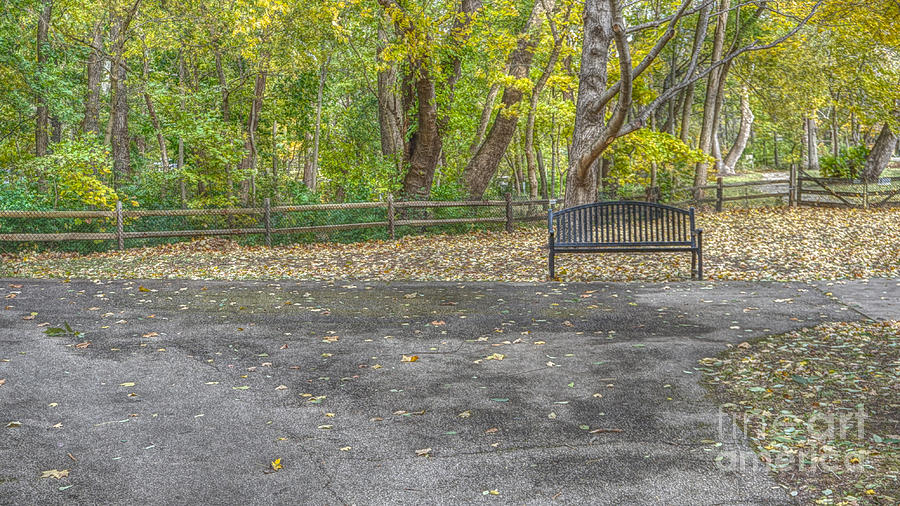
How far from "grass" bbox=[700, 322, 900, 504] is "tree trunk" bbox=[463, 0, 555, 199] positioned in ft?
41.2

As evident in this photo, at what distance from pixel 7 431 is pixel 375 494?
2.59m

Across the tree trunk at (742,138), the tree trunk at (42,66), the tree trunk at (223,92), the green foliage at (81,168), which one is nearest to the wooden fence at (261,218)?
the green foliage at (81,168)

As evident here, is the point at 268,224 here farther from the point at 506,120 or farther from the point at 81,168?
the point at 506,120

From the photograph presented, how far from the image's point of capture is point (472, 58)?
19797 mm

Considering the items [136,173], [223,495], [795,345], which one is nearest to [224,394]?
Answer: [223,495]

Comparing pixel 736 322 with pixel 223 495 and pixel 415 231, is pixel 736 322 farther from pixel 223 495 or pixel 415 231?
pixel 415 231

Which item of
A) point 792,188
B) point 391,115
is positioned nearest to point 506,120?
point 391,115

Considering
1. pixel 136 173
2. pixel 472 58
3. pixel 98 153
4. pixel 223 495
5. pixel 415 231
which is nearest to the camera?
pixel 223 495

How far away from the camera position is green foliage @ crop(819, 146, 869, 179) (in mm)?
25203

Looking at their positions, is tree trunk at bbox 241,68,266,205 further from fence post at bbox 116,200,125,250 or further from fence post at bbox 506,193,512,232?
fence post at bbox 506,193,512,232

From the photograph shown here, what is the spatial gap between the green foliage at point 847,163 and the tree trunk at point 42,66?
24405 millimetres

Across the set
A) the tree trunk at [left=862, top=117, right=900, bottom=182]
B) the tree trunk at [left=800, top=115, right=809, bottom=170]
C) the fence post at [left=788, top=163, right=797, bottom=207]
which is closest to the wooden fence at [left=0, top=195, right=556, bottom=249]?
the fence post at [left=788, top=163, right=797, bottom=207]

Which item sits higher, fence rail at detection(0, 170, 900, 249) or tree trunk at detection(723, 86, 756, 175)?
tree trunk at detection(723, 86, 756, 175)

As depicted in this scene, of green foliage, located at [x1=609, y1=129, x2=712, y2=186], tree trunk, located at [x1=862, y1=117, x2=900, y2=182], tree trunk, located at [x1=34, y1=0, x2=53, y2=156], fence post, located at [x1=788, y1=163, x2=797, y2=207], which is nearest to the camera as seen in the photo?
green foliage, located at [x1=609, y1=129, x2=712, y2=186]
